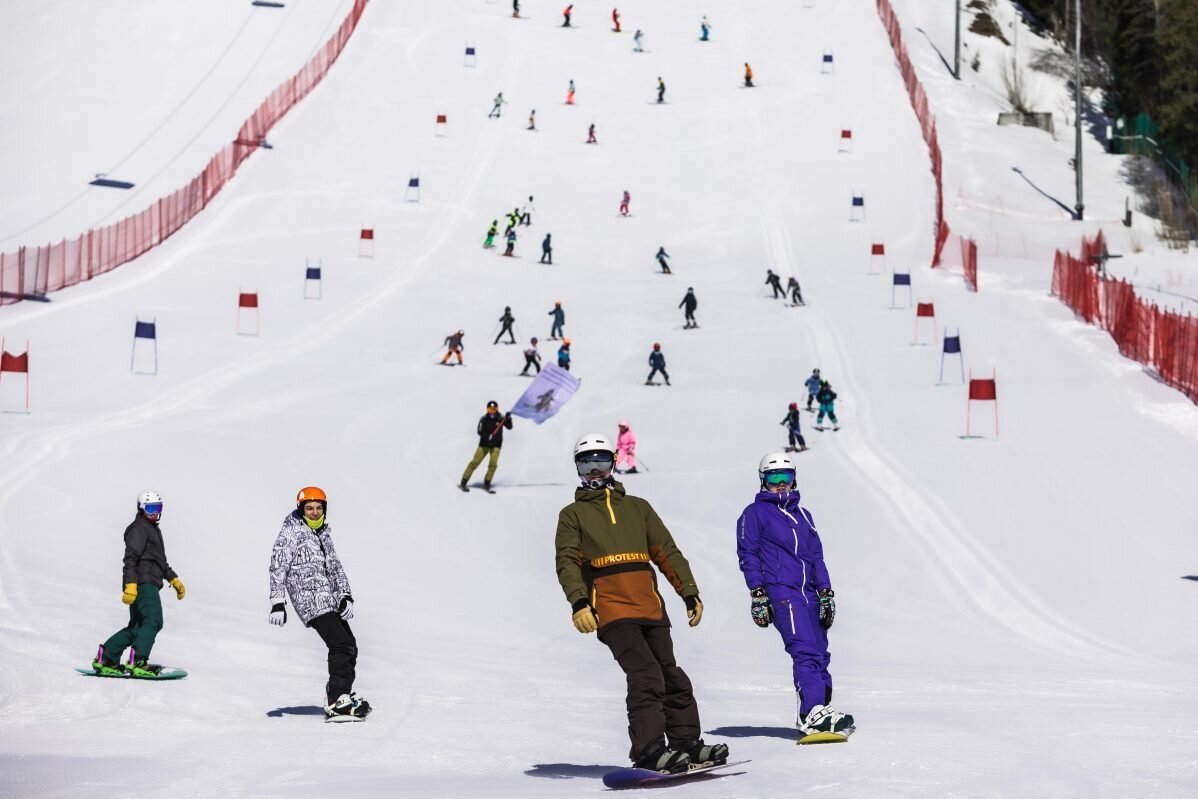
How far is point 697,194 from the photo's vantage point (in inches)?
2384

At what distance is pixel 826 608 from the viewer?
9.65 meters

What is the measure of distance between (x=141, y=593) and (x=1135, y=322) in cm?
2826

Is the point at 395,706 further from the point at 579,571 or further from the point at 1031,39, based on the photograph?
the point at 1031,39

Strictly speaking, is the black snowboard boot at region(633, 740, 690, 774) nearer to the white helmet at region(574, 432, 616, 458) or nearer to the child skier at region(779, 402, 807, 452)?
the white helmet at region(574, 432, 616, 458)

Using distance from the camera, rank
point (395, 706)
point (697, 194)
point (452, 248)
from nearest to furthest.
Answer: point (395, 706), point (452, 248), point (697, 194)

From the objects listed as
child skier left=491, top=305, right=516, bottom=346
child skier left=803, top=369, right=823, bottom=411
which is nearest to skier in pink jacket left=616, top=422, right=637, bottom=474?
child skier left=803, top=369, right=823, bottom=411

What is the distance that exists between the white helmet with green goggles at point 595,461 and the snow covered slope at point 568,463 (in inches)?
58.1

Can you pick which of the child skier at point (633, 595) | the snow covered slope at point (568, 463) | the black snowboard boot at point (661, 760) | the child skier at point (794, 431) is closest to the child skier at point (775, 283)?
the snow covered slope at point (568, 463)

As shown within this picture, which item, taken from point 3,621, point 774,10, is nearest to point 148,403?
point 3,621

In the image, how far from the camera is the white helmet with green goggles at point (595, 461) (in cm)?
870

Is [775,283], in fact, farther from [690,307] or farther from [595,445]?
[595,445]

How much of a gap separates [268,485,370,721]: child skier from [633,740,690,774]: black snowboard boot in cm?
297

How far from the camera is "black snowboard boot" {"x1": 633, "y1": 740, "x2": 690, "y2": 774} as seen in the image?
325 inches

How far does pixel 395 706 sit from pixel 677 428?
20.4 metres
